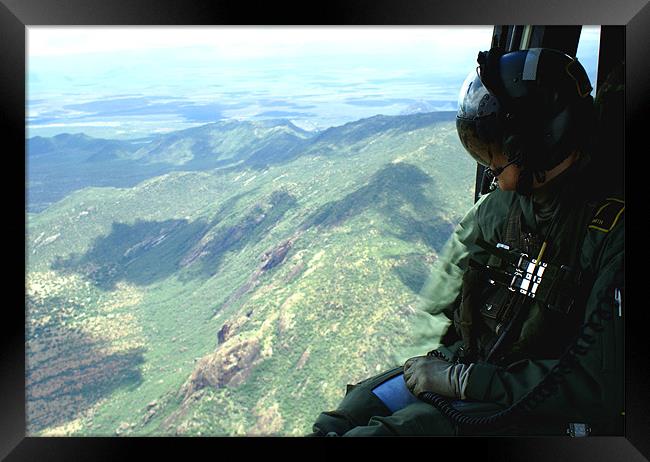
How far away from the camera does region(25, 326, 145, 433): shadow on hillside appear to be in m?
26.4

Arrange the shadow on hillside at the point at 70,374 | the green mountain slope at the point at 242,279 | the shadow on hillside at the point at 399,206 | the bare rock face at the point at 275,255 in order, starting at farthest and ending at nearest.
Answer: the bare rock face at the point at 275,255
the shadow on hillside at the point at 399,206
the shadow on hillside at the point at 70,374
the green mountain slope at the point at 242,279

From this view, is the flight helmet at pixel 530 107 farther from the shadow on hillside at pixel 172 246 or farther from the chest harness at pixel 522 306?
the shadow on hillside at pixel 172 246

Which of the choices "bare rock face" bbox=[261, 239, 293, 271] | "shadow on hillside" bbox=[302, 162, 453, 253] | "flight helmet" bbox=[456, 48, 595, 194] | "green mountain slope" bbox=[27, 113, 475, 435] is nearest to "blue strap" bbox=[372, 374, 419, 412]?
"flight helmet" bbox=[456, 48, 595, 194]

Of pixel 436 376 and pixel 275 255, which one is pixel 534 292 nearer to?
pixel 436 376

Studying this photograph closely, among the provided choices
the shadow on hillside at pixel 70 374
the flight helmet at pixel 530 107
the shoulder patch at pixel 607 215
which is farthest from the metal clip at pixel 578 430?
the shadow on hillside at pixel 70 374

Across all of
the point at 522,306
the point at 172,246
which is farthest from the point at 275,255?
the point at 522,306

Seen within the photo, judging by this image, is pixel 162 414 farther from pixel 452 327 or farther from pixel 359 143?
pixel 452 327

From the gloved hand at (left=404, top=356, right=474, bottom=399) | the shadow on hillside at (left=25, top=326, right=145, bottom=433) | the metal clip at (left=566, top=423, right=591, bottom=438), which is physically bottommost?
the shadow on hillside at (left=25, top=326, right=145, bottom=433)

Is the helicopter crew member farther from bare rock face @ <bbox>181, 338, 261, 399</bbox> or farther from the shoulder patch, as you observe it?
bare rock face @ <bbox>181, 338, 261, 399</bbox>

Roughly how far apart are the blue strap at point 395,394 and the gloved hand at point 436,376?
22 mm

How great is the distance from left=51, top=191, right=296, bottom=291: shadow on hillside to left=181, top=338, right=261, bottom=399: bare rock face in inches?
258

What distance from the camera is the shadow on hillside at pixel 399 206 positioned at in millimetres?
27578

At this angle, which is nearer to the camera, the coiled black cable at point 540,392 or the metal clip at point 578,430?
the coiled black cable at point 540,392
